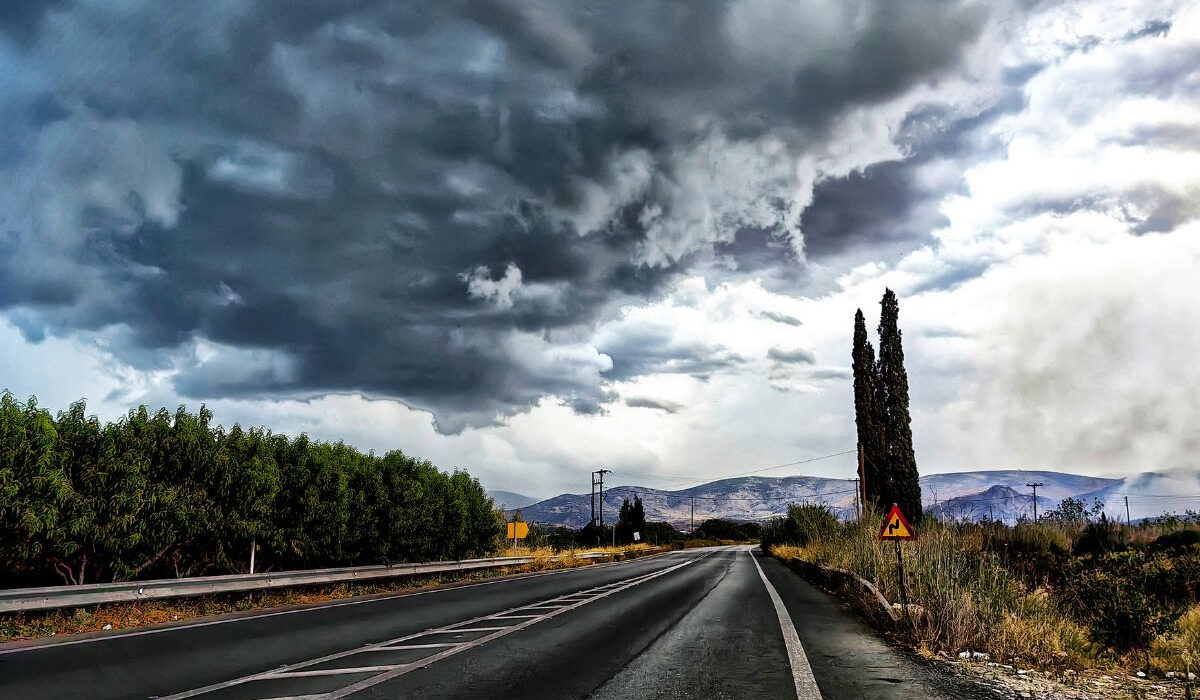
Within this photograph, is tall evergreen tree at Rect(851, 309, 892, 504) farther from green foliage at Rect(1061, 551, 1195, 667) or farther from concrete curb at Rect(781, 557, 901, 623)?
green foliage at Rect(1061, 551, 1195, 667)

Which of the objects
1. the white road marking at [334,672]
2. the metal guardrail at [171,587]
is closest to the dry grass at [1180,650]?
the white road marking at [334,672]

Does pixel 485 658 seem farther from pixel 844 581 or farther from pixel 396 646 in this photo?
pixel 844 581

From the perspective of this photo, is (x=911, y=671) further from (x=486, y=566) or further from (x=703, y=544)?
(x=703, y=544)

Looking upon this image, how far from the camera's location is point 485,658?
28.3ft

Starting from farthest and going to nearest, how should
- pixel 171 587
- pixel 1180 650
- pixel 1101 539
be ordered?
pixel 1101 539 < pixel 171 587 < pixel 1180 650

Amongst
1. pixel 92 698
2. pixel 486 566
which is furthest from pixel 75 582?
pixel 486 566

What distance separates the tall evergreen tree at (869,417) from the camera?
51406 mm

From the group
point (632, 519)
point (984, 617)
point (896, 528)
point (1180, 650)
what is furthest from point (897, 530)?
point (632, 519)

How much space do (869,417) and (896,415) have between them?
Answer: 177cm

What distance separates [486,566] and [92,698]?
24289 millimetres

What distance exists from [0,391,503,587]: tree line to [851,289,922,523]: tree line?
35152mm

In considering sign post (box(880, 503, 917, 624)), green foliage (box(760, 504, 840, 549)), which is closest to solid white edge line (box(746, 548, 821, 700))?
sign post (box(880, 503, 917, 624))

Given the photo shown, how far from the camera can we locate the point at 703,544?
4732 inches

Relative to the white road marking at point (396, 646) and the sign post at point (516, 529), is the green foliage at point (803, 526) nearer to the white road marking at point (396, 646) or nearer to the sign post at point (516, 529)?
the sign post at point (516, 529)
